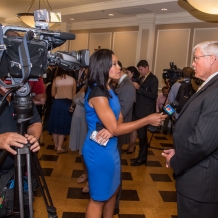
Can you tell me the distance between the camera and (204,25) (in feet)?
19.7

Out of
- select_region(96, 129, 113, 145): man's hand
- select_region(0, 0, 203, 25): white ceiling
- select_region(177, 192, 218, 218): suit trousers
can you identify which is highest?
select_region(0, 0, 203, 25): white ceiling

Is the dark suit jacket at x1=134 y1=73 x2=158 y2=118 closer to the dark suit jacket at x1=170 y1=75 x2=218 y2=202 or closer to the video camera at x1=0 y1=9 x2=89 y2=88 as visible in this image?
the dark suit jacket at x1=170 y1=75 x2=218 y2=202

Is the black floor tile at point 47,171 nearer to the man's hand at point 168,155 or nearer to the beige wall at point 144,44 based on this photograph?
the man's hand at point 168,155

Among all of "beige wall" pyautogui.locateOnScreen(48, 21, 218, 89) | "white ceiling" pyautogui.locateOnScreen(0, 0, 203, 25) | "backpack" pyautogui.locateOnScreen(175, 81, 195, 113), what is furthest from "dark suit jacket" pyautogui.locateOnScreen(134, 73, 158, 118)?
"beige wall" pyautogui.locateOnScreen(48, 21, 218, 89)

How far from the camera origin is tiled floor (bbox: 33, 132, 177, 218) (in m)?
2.42

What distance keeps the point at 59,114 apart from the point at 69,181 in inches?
46.2

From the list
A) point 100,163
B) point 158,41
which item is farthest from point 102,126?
point 158,41

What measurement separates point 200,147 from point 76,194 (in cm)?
175

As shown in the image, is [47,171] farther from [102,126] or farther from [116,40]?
[116,40]

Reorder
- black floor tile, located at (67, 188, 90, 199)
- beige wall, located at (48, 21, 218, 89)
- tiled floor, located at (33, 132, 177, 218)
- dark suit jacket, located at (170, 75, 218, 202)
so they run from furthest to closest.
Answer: beige wall, located at (48, 21, 218, 89), black floor tile, located at (67, 188, 90, 199), tiled floor, located at (33, 132, 177, 218), dark suit jacket, located at (170, 75, 218, 202)

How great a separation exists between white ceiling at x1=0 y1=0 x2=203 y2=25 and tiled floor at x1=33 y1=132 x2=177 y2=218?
321cm

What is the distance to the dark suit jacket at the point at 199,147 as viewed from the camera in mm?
1317

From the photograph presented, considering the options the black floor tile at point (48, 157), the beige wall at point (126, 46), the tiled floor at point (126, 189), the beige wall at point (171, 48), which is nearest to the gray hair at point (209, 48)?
the tiled floor at point (126, 189)

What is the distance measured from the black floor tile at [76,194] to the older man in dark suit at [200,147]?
4.50 feet
